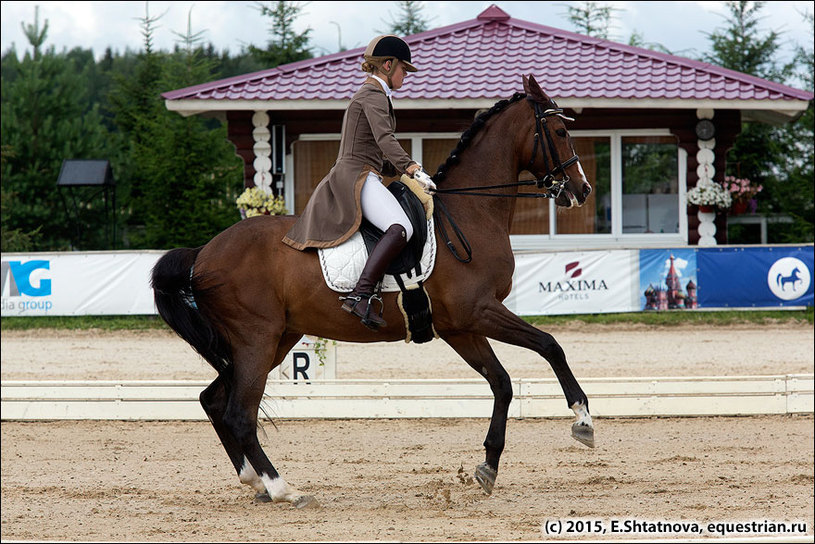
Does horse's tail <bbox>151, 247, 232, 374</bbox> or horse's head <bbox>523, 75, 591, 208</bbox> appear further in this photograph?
horse's head <bbox>523, 75, 591, 208</bbox>

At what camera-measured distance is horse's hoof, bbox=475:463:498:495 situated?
5520mm

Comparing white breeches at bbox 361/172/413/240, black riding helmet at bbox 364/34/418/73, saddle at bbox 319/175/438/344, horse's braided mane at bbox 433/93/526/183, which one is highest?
black riding helmet at bbox 364/34/418/73

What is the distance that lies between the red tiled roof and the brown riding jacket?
28.8 ft

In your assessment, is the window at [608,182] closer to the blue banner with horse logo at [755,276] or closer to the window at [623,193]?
the window at [623,193]

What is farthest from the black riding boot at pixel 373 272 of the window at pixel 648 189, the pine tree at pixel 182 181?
the pine tree at pixel 182 181

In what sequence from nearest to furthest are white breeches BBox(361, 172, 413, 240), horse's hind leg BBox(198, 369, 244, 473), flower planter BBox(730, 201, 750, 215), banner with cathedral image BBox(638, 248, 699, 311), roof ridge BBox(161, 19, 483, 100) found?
1. white breeches BBox(361, 172, 413, 240)
2. horse's hind leg BBox(198, 369, 244, 473)
3. banner with cathedral image BBox(638, 248, 699, 311)
4. roof ridge BBox(161, 19, 483, 100)
5. flower planter BBox(730, 201, 750, 215)

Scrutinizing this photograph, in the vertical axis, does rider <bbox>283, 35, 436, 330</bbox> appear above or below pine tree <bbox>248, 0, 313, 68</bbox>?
below

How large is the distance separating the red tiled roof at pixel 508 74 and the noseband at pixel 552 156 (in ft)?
28.5

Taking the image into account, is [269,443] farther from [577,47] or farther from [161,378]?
[577,47]

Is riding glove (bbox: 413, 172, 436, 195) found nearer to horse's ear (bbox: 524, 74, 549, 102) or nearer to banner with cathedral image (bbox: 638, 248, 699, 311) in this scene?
horse's ear (bbox: 524, 74, 549, 102)

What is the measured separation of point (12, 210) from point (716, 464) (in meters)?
16.4

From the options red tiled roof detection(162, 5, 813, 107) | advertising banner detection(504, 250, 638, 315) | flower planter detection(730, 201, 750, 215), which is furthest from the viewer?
flower planter detection(730, 201, 750, 215)

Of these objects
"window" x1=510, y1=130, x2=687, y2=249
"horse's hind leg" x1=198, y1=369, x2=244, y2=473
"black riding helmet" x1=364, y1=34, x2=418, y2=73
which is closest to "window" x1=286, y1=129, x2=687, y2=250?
"window" x1=510, y1=130, x2=687, y2=249

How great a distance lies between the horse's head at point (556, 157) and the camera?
5707 mm
